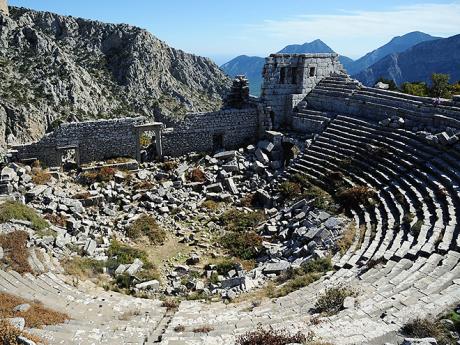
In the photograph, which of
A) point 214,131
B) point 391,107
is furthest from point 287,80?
point 391,107

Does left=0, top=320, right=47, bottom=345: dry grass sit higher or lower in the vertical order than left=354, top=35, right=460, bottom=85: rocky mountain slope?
lower

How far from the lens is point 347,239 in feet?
52.9

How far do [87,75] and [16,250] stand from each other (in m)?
66.2

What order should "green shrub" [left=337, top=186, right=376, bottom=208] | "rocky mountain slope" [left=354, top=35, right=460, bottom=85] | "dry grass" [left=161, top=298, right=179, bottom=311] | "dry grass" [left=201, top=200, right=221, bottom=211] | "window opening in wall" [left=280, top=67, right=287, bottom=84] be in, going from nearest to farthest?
"dry grass" [left=161, top=298, right=179, bottom=311], "green shrub" [left=337, top=186, right=376, bottom=208], "dry grass" [left=201, top=200, right=221, bottom=211], "window opening in wall" [left=280, top=67, right=287, bottom=84], "rocky mountain slope" [left=354, top=35, right=460, bottom=85]

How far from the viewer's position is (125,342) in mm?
10125

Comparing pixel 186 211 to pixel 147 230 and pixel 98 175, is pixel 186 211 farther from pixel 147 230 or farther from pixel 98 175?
pixel 98 175

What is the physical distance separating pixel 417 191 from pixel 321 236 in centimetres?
435

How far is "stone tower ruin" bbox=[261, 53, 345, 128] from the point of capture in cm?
2842

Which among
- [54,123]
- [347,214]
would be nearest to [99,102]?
[54,123]

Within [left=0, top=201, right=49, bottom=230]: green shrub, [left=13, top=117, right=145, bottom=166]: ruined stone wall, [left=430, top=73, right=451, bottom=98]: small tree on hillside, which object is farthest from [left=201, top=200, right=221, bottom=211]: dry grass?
[left=430, top=73, right=451, bottom=98]: small tree on hillside

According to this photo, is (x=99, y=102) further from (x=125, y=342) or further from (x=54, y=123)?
(x=125, y=342)

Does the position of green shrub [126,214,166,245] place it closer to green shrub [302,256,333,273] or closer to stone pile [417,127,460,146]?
green shrub [302,256,333,273]

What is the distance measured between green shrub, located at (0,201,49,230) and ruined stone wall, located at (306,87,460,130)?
58.5 feet

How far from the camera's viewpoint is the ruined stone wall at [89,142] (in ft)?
76.5
